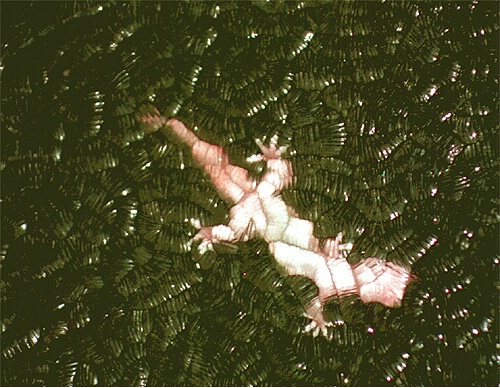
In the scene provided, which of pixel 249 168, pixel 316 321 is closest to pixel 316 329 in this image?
pixel 316 321

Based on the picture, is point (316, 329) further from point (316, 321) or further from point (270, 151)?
point (270, 151)

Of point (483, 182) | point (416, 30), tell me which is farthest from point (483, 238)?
point (416, 30)

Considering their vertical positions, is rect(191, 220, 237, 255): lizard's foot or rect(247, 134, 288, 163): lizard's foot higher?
rect(247, 134, 288, 163): lizard's foot

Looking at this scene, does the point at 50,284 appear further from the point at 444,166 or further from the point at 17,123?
the point at 444,166

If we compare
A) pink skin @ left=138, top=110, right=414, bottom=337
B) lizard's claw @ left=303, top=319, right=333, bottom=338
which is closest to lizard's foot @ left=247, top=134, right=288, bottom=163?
pink skin @ left=138, top=110, right=414, bottom=337

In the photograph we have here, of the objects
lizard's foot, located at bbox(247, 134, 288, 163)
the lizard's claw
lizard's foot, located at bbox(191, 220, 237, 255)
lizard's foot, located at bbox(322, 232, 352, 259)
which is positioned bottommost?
the lizard's claw

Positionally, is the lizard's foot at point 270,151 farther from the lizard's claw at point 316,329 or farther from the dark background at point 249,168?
the lizard's claw at point 316,329

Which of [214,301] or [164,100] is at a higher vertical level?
[164,100]

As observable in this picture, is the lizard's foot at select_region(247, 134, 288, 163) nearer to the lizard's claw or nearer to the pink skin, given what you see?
the pink skin
